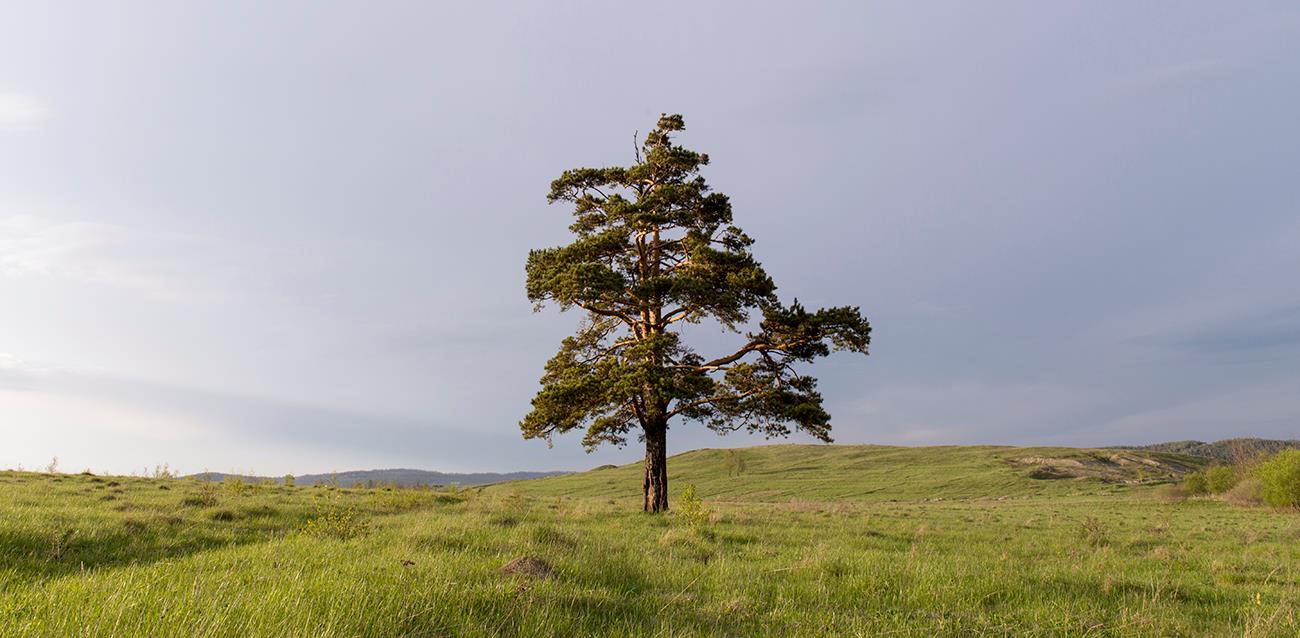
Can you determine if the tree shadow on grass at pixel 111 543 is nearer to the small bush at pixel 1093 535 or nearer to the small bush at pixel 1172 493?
the small bush at pixel 1093 535

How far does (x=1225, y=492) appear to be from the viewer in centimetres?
5297

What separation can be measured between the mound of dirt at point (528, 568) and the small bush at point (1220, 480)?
7004 cm

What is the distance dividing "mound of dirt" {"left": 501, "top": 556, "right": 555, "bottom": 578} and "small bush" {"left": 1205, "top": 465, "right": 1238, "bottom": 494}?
70038 mm

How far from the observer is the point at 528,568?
7.29m

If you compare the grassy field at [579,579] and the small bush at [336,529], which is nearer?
the grassy field at [579,579]

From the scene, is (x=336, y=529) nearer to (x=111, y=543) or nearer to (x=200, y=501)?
(x=111, y=543)

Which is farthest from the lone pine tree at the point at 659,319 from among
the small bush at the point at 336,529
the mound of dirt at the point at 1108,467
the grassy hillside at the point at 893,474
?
the mound of dirt at the point at 1108,467

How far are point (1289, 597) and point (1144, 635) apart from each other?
525cm

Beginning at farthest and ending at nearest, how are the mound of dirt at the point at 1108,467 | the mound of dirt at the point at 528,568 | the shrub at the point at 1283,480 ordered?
the mound of dirt at the point at 1108,467
the shrub at the point at 1283,480
the mound of dirt at the point at 528,568

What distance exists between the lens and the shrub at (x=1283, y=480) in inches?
1650

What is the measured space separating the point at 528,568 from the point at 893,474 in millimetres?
77320

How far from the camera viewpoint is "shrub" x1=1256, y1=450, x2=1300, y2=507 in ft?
137

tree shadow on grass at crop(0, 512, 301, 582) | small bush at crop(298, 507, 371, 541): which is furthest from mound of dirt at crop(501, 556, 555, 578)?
tree shadow on grass at crop(0, 512, 301, 582)

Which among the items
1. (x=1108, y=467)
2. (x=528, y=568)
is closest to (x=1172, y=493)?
(x=1108, y=467)
